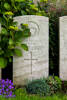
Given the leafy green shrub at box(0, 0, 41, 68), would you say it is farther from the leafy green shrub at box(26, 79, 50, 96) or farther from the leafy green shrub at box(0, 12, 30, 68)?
the leafy green shrub at box(26, 79, 50, 96)

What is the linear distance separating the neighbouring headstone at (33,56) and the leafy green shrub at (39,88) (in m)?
0.31

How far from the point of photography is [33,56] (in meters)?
4.55

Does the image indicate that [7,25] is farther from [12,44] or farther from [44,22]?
[44,22]

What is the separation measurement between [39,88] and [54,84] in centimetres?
39

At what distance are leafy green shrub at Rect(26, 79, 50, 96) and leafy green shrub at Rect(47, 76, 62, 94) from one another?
150mm

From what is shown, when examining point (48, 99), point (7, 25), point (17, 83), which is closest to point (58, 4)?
point (7, 25)

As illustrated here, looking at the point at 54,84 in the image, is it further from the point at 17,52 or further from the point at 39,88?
the point at 17,52

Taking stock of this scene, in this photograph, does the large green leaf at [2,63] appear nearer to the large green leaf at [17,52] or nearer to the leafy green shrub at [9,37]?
the leafy green shrub at [9,37]

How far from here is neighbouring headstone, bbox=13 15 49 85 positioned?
4520 mm

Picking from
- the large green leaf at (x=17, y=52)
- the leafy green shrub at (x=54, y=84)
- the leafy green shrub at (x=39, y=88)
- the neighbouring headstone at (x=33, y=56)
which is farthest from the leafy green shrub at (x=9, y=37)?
the leafy green shrub at (x=54, y=84)

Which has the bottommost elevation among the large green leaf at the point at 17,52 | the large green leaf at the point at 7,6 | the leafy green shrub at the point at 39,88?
the leafy green shrub at the point at 39,88

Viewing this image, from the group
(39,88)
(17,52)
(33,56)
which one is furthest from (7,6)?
(39,88)

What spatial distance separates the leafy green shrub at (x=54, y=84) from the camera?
4.32 m

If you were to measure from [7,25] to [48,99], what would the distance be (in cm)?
196
